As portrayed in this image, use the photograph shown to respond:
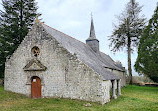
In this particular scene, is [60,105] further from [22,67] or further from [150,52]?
[150,52]

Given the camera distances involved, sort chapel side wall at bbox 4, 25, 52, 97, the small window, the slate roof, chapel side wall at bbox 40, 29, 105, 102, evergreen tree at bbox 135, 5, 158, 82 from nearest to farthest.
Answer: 1. chapel side wall at bbox 40, 29, 105, 102
2. the slate roof
3. chapel side wall at bbox 4, 25, 52, 97
4. the small window
5. evergreen tree at bbox 135, 5, 158, 82

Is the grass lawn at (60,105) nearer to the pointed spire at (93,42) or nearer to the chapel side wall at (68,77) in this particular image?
the chapel side wall at (68,77)

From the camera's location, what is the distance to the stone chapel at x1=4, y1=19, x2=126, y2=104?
35.0 ft

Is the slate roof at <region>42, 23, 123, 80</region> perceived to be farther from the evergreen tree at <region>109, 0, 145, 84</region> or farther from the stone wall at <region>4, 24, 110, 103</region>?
the evergreen tree at <region>109, 0, 145, 84</region>

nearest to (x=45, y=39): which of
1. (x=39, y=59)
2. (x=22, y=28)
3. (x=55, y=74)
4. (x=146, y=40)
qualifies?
(x=39, y=59)

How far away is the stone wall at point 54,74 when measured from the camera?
34.8 ft

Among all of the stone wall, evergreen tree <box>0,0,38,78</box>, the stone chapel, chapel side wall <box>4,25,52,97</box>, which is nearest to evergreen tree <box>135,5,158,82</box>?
the stone chapel

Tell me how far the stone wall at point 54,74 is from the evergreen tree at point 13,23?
7.21 meters

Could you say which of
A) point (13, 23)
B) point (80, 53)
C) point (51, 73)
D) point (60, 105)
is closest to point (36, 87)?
point (51, 73)

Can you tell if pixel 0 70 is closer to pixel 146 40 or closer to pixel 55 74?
pixel 55 74

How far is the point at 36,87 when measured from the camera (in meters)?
12.5

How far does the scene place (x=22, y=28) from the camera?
68.3 feet

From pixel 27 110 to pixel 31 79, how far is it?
4638 millimetres

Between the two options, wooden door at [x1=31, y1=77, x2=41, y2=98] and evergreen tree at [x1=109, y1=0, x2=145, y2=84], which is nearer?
wooden door at [x1=31, y1=77, x2=41, y2=98]
